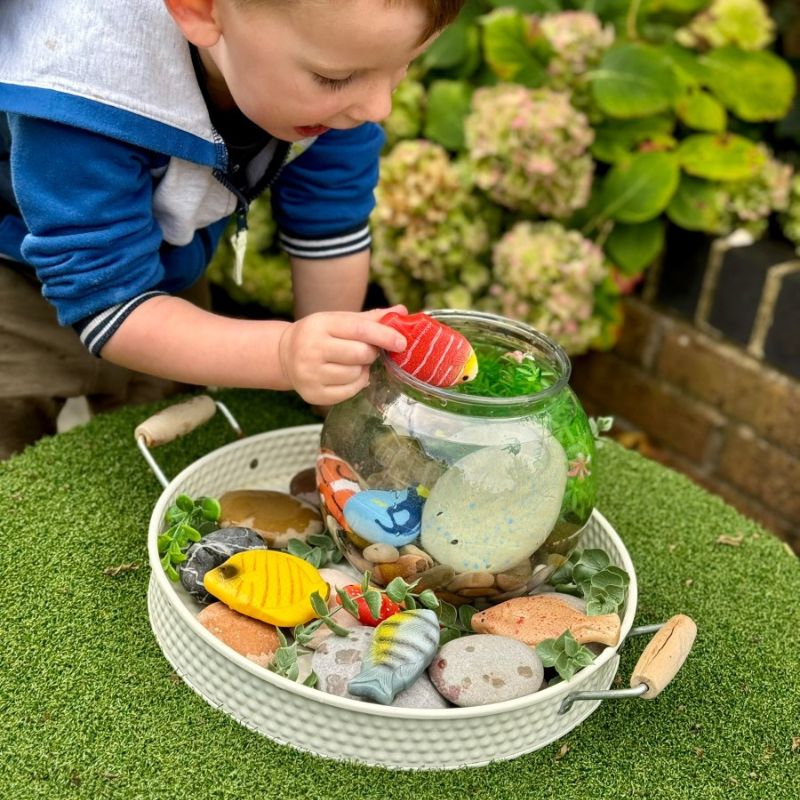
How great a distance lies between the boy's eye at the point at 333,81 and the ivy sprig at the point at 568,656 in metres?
0.48

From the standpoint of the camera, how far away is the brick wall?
168 cm

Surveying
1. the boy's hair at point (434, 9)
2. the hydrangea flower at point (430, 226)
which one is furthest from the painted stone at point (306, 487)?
the hydrangea flower at point (430, 226)

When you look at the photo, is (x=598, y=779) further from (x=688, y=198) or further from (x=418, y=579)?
(x=688, y=198)

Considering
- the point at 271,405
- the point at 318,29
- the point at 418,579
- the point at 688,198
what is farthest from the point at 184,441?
the point at 688,198

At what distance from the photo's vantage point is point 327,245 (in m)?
1.23

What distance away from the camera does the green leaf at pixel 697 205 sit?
5.39ft

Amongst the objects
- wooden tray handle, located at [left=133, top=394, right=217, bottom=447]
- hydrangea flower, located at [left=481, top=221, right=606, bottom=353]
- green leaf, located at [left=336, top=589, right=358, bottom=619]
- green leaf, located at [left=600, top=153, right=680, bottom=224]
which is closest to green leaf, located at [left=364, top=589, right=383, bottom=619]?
green leaf, located at [left=336, top=589, right=358, bottom=619]

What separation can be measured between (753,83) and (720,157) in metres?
0.15

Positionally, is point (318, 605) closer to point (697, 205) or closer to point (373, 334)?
point (373, 334)

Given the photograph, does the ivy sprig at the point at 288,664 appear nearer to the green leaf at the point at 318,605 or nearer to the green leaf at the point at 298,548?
the green leaf at the point at 318,605

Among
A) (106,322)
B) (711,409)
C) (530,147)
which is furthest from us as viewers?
(711,409)

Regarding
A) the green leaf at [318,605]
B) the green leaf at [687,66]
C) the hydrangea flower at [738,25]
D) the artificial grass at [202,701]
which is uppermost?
the hydrangea flower at [738,25]

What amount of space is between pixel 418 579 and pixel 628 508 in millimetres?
389

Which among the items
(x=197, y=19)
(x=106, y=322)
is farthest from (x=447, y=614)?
(x=197, y=19)
